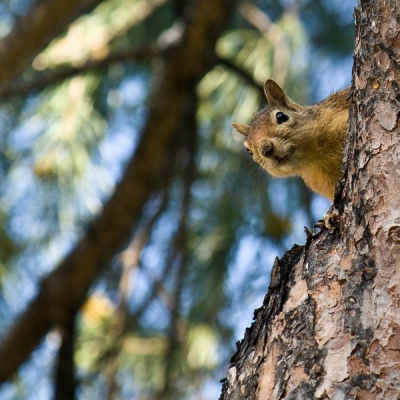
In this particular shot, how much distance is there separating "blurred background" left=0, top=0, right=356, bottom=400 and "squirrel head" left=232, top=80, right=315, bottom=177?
0.89m

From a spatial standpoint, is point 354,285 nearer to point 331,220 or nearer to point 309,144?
point 331,220

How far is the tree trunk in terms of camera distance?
4.54 ft

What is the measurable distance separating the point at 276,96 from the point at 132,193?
98 cm

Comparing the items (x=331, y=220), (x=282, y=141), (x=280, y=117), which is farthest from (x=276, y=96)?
Answer: (x=331, y=220)

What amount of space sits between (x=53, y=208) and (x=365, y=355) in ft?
7.56

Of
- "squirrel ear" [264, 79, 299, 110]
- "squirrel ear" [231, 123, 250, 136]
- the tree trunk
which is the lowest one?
the tree trunk

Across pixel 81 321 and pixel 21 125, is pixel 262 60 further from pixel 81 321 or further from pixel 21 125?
pixel 81 321

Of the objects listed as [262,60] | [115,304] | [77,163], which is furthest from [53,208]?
[262,60]

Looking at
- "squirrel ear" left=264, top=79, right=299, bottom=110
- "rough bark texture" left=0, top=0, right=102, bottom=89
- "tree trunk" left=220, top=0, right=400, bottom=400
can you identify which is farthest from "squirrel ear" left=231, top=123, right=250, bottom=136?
"tree trunk" left=220, top=0, right=400, bottom=400

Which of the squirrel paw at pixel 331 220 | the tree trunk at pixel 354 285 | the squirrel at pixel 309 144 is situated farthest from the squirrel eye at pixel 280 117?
the squirrel paw at pixel 331 220

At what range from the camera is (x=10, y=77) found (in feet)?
9.32

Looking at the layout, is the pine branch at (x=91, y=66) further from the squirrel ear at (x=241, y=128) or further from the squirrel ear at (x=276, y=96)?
the squirrel ear at (x=276, y=96)

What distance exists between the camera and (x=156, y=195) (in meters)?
3.57

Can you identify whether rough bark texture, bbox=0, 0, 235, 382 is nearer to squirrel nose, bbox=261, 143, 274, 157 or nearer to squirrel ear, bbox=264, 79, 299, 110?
squirrel ear, bbox=264, 79, 299, 110
